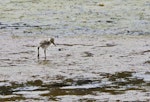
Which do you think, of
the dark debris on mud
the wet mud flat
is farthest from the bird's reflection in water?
the dark debris on mud

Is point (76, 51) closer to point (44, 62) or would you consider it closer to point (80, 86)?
point (44, 62)

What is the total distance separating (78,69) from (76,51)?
223cm

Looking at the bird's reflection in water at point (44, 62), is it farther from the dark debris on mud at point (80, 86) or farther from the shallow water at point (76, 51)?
the dark debris on mud at point (80, 86)

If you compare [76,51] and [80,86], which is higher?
[76,51]

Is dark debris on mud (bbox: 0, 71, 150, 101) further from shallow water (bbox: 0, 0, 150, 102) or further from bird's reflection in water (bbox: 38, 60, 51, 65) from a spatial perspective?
bird's reflection in water (bbox: 38, 60, 51, 65)

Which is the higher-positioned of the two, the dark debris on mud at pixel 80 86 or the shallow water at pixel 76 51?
the shallow water at pixel 76 51

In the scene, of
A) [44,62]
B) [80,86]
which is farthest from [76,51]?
[80,86]

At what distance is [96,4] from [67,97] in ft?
45.2

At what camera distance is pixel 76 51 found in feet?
45.0

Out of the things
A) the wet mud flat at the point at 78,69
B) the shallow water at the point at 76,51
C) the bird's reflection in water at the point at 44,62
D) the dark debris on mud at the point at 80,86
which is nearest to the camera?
the wet mud flat at the point at 78,69

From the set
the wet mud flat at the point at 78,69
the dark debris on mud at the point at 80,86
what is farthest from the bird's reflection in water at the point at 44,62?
the dark debris on mud at the point at 80,86

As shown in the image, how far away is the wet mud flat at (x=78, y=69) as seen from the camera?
30.7 ft

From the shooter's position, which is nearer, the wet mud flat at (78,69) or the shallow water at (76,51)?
the wet mud flat at (78,69)

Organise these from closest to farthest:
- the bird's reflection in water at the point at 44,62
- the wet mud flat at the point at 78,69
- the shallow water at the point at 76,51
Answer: the wet mud flat at the point at 78,69 < the shallow water at the point at 76,51 < the bird's reflection in water at the point at 44,62
